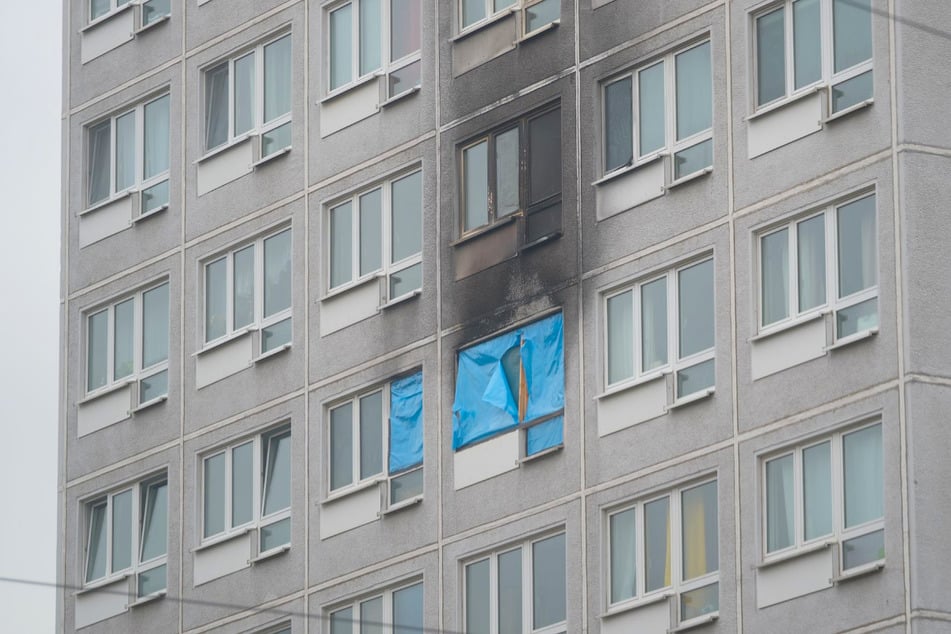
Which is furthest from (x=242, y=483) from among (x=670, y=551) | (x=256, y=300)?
(x=670, y=551)

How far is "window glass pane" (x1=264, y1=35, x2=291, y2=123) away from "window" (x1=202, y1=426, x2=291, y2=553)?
5737 millimetres

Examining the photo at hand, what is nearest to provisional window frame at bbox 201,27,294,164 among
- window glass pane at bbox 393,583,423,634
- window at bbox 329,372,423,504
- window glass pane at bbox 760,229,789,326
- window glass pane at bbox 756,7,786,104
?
window at bbox 329,372,423,504

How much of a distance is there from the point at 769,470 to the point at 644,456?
258 cm

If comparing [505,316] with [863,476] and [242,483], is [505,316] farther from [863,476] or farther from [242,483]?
[863,476]

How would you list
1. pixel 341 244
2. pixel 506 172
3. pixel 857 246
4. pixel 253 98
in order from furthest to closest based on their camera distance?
pixel 253 98 → pixel 341 244 → pixel 506 172 → pixel 857 246

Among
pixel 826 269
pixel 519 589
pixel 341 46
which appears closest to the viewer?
pixel 826 269

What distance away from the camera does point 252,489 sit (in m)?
57.1

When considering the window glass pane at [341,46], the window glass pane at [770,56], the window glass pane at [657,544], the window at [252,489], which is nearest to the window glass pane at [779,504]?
the window glass pane at [657,544]

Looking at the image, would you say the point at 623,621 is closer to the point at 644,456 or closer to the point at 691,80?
the point at 644,456

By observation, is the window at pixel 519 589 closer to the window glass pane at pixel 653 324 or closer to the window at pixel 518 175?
the window glass pane at pixel 653 324

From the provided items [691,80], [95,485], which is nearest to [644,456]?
[691,80]

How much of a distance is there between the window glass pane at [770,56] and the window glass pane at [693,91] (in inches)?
40.1

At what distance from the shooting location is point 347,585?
54438 millimetres

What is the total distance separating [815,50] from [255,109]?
1401 cm
